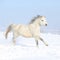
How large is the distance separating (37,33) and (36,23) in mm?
333

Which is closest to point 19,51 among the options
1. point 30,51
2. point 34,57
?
point 30,51

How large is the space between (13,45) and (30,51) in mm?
1275

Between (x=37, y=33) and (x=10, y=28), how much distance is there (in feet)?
3.11

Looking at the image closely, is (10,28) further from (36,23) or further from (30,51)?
(30,51)

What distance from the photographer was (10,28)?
8375mm

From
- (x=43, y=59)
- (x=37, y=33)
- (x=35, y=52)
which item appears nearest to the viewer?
(x=43, y=59)

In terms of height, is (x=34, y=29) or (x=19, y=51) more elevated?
(x=34, y=29)

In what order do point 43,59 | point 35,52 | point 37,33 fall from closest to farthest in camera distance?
point 43,59 < point 35,52 < point 37,33

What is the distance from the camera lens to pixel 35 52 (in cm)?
698

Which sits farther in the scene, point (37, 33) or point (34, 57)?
point (37, 33)

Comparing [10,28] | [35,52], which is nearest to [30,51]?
[35,52]

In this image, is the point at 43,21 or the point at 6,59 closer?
the point at 6,59

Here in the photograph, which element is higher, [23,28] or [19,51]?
[23,28]

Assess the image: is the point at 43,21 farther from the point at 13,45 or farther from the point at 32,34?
the point at 13,45
